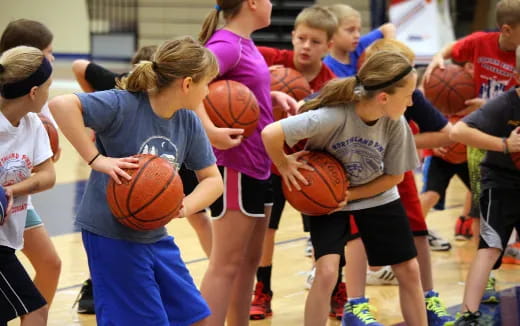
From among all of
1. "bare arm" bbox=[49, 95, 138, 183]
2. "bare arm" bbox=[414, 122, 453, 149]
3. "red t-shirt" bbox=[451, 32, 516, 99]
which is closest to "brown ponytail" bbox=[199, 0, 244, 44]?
"bare arm" bbox=[49, 95, 138, 183]

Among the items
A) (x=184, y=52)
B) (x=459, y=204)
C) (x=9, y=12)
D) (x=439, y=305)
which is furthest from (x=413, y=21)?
(x=9, y=12)

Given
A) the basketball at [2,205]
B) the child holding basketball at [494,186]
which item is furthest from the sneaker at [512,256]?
the basketball at [2,205]

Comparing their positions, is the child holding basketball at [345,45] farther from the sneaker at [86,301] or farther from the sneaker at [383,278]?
the sneaker at [86,301]

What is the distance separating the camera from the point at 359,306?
4.50m

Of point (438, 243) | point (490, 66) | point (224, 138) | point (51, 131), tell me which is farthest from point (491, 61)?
point (51, 131)

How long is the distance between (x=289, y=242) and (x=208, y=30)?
3164 millimetres

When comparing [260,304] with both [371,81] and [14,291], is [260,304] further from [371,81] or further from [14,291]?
[14,291]

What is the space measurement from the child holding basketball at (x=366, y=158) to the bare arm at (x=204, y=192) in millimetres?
505

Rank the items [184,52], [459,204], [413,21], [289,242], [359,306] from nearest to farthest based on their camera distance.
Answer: [184,52]
[359,306]
[289,242]
[459,204]
[413,21]

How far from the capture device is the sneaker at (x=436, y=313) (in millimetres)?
4750

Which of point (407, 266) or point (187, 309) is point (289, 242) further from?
point (187, 309)

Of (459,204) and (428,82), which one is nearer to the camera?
(428,82)

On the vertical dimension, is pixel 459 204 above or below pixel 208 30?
below

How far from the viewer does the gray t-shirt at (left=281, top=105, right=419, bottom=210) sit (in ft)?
13.4
